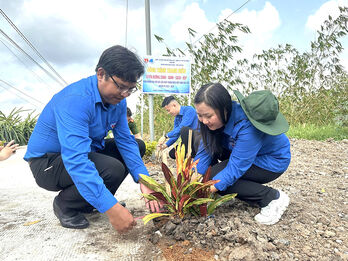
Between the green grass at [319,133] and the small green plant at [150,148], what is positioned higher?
the green grass at [319,133]

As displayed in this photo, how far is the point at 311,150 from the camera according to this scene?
205 inches

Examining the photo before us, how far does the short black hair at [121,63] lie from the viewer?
5.77 feet

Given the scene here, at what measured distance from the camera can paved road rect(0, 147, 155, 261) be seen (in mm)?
1800

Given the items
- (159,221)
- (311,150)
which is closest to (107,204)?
(159,221)

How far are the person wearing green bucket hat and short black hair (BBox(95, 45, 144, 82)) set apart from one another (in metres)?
0.47

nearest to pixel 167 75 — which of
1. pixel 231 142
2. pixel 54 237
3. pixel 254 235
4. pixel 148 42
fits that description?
pixel 148 42

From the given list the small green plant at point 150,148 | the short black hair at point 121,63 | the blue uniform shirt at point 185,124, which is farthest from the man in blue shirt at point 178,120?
the short black hair at point 121,63

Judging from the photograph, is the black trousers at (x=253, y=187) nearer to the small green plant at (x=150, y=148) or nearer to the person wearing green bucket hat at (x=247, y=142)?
the person wearing green bucket hat at (x=247, y=142)

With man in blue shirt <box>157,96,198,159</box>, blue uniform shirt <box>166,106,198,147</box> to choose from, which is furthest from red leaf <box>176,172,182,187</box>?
blue uniform shirt <box>166,106,198,147</box>

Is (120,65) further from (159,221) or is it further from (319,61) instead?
(319,61)

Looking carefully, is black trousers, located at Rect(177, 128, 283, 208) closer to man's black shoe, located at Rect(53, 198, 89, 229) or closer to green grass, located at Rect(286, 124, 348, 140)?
man's black shoe, located at Rect(53, 198, 89, 229)

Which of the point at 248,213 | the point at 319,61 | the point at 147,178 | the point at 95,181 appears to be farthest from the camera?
the point at 319,61

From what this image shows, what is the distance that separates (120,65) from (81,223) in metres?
1.20

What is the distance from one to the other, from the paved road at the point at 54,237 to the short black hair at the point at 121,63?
1056 mm
